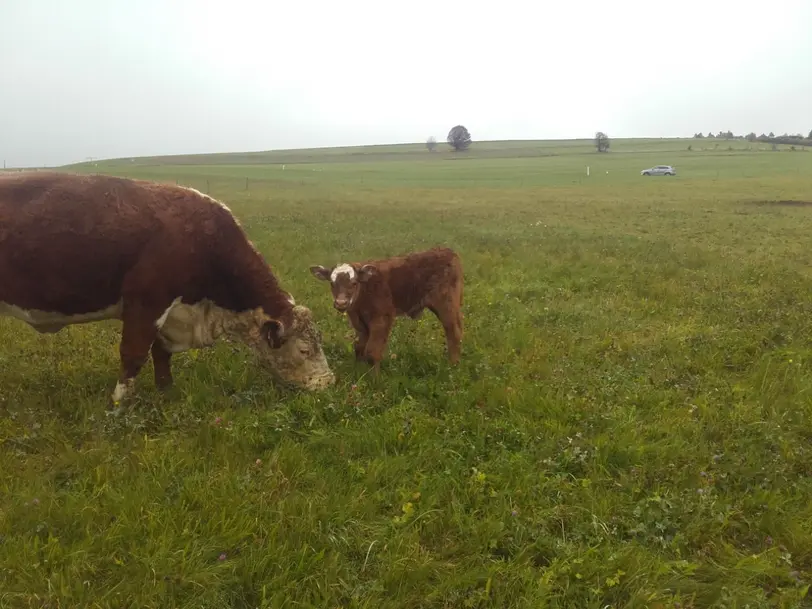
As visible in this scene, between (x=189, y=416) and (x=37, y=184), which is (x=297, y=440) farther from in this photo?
(x=37, y=184)

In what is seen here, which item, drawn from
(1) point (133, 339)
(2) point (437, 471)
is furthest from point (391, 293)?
(1) point (133, 339)

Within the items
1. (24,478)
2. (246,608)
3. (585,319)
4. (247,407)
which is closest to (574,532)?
(246,608)

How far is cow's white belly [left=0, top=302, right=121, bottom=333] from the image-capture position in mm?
5363

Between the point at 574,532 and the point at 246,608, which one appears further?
the point at 574,532

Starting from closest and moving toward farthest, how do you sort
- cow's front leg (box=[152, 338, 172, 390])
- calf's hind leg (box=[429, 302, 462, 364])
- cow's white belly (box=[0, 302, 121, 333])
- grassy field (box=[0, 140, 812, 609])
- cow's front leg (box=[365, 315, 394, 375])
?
grassy field (box=[0, 140, 812, 609]) → cow's white belly (box=[0, 302, 121, 333]) → cow's front leg (box=[152, 338, 172, 390]) → cow's front leg (box=[365, 315, 394, 375]) → calf's hind leg (box=[429, 302, 462, 364])

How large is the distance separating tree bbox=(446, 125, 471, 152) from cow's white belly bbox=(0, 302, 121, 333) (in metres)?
123

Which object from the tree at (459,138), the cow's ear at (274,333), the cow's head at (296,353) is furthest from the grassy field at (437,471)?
the tree at (459,138)

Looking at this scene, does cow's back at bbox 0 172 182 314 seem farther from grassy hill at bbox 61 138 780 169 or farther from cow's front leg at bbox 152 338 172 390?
grassy hill at bbox 61 138 780 169

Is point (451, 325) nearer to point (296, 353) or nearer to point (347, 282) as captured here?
point (347, 282)

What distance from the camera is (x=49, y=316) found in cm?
549

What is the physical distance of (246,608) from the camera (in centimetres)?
332

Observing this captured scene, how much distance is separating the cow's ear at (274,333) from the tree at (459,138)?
123m

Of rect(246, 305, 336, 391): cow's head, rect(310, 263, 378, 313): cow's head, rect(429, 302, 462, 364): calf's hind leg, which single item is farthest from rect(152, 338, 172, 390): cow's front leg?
rect(429, 302, 462, 364): calf's hind leg

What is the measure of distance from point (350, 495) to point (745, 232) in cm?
1856
